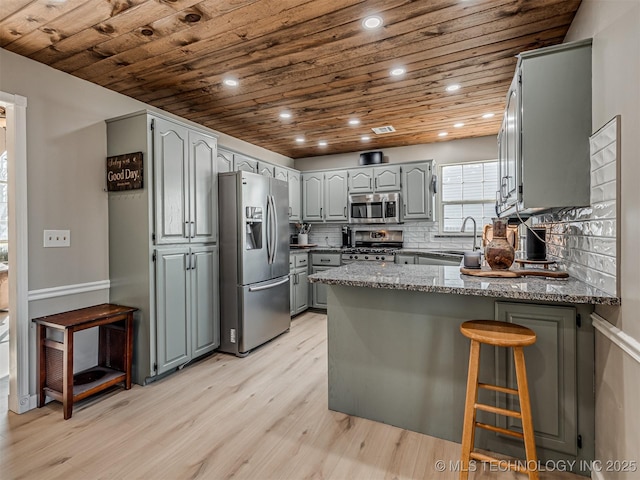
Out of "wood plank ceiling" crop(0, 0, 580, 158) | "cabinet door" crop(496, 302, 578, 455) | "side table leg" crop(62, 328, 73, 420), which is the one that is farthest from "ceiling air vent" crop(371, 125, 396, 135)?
"side table leg" crop(62, 328, 73, 420)

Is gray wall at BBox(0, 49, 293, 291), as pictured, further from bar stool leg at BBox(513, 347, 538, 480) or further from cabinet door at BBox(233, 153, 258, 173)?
bar stool leg at BBox(513, 347, 538, 480)

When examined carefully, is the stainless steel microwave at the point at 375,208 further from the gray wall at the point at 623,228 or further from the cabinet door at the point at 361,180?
the gray wall at the point at 623,228

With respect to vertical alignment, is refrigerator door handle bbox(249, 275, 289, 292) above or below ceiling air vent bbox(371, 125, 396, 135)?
below

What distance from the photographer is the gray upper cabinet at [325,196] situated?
535cm

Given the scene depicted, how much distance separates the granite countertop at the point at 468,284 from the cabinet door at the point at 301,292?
249 cm

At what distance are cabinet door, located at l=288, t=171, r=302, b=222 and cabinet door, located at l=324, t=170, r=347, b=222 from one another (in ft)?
1.45

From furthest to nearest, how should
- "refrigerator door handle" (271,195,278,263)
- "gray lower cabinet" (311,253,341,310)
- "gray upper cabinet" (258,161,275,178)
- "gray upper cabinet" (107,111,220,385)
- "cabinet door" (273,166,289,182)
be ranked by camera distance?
1. "gray lower cabinet" (311,253,341,310)
2. "cabinet door" (273,166,289,182)
3. "gray upper cabinet" (258,161,275,178)
4. "refrigerator door handle" (271,195,278,263)
5. "gray upper cabinet" (107,111,220,385)

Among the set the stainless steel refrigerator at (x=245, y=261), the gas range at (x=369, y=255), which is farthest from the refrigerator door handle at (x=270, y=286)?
the gas range at (x=369, y=255)

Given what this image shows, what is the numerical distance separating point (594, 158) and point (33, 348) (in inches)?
144

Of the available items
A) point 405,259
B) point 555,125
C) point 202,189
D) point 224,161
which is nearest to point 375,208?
point 405,259

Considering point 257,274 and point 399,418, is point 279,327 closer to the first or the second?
point 257,274

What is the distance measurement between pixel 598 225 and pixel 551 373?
0.78 meters

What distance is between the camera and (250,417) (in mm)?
2287

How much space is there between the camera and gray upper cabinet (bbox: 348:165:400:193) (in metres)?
4.99
